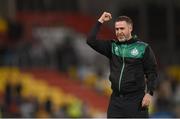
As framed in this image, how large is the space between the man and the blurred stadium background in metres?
7.45

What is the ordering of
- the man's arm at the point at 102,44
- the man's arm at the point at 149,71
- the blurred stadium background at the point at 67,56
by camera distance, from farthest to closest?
the blurred stadium background at the point at 67,56 < the man's arm at the point at 102,44 < the man's arm at the point at 149,71

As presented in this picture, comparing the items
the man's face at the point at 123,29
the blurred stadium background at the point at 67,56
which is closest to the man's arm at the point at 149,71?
the man's face at the point at 123,29

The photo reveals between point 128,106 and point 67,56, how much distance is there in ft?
42.3

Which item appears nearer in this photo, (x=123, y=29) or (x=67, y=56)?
(x=123, y=29)

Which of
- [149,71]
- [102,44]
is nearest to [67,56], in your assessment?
[102,44]

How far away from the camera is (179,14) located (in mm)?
24219

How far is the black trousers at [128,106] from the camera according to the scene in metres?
7.77

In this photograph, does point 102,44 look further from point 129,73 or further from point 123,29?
point 129,73

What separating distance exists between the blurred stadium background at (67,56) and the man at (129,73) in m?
7.45

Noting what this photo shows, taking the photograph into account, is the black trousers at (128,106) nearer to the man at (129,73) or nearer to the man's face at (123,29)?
the man at (129,73)

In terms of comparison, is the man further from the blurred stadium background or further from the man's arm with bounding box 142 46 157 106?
the blurred stadium background

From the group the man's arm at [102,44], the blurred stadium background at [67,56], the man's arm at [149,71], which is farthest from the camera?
the blurred stadium background at [67,56]

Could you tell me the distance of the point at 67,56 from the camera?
2062 cm

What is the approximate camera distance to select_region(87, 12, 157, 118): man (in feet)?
25.4
